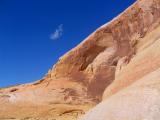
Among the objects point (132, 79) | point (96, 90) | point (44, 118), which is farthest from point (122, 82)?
point (96, 90)

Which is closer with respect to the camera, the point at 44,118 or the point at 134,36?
the point at 44,118

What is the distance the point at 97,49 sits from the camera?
25.2 meters

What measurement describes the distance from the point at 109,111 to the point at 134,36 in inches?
592

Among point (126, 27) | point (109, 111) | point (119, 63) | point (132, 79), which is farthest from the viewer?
point (126, 27)

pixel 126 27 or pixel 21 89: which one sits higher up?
pixel 126 27

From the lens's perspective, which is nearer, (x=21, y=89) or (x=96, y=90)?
(x=96, y=90)

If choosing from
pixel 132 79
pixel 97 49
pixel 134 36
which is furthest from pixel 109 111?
pixel 97 49

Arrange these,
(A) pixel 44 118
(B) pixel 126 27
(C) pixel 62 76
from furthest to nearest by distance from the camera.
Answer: (C) pixel 62 76, (B) pixel 126 27, (A) pixel 44 118

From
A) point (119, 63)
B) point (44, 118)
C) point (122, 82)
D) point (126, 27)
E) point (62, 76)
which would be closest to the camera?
point (122, 82)

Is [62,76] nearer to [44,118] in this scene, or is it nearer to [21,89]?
[21,89]

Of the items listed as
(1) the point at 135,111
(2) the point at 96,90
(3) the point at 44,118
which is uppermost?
(2) the point at 96,90

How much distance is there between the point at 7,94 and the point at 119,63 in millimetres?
7986

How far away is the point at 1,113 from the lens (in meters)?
23.1

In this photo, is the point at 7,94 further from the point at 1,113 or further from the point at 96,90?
the point at 96,90
